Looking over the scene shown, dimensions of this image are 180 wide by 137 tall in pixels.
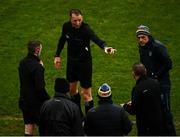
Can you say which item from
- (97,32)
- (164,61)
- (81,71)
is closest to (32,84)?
(81,71)

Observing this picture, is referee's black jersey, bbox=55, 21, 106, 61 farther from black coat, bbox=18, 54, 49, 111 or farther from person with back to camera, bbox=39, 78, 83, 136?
person with back to camera, bbox=39, 78, 83, 136

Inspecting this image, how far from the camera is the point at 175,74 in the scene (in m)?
19.2

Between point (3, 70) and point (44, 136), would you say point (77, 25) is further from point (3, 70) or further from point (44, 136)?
point (3, 70)

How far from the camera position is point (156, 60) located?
45.0 feet

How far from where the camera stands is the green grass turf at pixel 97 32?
18297 mm

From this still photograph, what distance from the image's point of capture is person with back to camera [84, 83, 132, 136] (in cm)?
1092

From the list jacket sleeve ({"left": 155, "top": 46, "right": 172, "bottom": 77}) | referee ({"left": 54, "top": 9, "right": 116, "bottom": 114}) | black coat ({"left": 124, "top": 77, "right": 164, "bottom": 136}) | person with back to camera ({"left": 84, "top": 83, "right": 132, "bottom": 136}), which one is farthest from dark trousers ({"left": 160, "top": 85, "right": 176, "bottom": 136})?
referee ({"left": 54, "top": 9, "right": 116, "bottom": 114})

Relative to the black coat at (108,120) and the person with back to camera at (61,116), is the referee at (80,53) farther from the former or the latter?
the black coat at (108,120)

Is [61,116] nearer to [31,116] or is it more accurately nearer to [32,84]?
[32,84]

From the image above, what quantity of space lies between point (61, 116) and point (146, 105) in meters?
1.94

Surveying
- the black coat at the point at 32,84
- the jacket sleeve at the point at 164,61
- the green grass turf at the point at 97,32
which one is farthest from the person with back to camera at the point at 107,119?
the green grass turf at the point at 97,32

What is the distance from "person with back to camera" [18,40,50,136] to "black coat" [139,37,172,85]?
2471 mm

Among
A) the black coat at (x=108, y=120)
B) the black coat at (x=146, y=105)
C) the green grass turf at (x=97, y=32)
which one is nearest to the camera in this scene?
the black coat at (x=108, y=120)

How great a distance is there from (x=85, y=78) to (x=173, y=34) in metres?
8.08
